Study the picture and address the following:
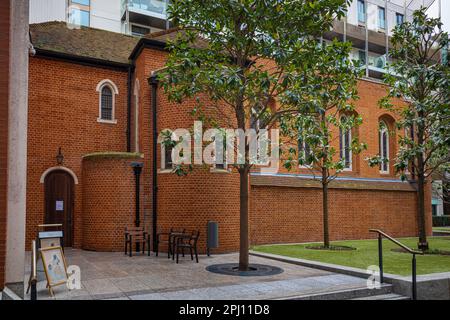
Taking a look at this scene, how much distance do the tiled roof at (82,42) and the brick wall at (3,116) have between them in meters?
7.22

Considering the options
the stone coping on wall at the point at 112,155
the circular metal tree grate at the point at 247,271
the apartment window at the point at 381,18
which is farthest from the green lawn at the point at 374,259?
the apartment window at the point at 381,18

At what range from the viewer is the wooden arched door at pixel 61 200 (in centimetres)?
1505

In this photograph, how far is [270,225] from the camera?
55.9 ft

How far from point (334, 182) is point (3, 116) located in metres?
14.5

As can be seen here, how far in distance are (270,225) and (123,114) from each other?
7355 millimetres

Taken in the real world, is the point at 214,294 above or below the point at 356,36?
below

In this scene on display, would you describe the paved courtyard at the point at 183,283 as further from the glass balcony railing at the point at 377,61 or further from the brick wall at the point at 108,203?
the glass balcony railing at the point at 377,61

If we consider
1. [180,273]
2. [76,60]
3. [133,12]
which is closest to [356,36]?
[133,12]

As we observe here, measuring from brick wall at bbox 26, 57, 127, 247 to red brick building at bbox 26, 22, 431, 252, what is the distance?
0.11 feet

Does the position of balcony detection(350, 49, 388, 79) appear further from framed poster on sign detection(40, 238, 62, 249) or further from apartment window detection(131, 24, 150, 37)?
framed poster on sign detection(40, 238, 62, 249)

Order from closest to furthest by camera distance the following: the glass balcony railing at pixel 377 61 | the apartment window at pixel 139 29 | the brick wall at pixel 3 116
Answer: the brick wall at pixel 3 116 < the apartment window at pixel 139 29 < the glass balcony railing at pixel 377 61

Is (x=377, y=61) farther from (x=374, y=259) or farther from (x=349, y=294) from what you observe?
(x=349, y=294)
